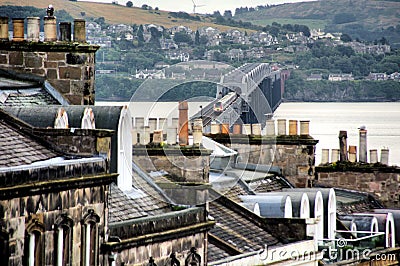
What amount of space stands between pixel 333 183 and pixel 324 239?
1662cm

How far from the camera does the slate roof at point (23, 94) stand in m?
30.5

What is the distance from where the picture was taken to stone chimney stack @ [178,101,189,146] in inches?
1521

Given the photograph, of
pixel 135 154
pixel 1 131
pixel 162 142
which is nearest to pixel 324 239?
pixel 162 142

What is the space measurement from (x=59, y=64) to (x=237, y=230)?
644 centimetres

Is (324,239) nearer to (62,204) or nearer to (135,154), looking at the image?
(135,154)

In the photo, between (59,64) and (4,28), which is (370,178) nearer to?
(59,64)

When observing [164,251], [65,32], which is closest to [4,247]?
[164,251]

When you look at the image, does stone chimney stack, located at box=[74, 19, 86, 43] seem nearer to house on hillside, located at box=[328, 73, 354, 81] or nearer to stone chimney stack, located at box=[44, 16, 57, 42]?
stone chimney stack, located at box=[44, 16, 57, 42]

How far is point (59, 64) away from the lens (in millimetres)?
34062

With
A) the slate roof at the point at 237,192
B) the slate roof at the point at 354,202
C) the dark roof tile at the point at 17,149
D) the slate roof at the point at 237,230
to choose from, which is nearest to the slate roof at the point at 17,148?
the dark roof tile at the point at 17,149

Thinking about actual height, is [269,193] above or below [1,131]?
below

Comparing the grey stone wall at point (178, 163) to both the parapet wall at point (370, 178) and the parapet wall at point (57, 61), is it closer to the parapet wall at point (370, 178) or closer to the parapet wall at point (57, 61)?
the parapet wall at point (57, 61)

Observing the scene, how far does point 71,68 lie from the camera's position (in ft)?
112

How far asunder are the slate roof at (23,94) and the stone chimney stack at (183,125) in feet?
19.6
